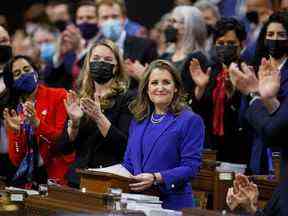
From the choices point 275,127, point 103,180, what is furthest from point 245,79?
point 275,127

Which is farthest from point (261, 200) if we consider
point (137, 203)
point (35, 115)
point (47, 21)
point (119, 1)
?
point (47, 21)

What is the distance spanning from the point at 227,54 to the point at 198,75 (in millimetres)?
347

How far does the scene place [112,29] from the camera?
38.4 ft

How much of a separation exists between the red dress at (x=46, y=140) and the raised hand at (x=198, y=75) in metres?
1.29

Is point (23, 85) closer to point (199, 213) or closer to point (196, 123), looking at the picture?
point (196, 123)

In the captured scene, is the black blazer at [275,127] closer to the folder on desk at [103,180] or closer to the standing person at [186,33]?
the folder on desk at [103,180]

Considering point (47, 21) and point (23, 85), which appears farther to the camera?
point (47, 21)

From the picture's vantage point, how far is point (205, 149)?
9383 millimetres

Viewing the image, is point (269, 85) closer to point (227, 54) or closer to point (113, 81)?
point (113, 81)

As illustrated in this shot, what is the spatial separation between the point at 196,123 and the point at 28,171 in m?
1.88

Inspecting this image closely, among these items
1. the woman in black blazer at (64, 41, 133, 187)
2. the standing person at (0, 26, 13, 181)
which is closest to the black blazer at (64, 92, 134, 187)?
the woman in black blazer at (64, 41, 133, 187)

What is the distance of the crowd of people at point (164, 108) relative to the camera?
7758 millimetres

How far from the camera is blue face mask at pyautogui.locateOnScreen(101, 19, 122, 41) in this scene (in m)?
11.6

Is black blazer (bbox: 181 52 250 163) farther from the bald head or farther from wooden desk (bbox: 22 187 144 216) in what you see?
wooden desk (bbox: 22 187 144 216)
